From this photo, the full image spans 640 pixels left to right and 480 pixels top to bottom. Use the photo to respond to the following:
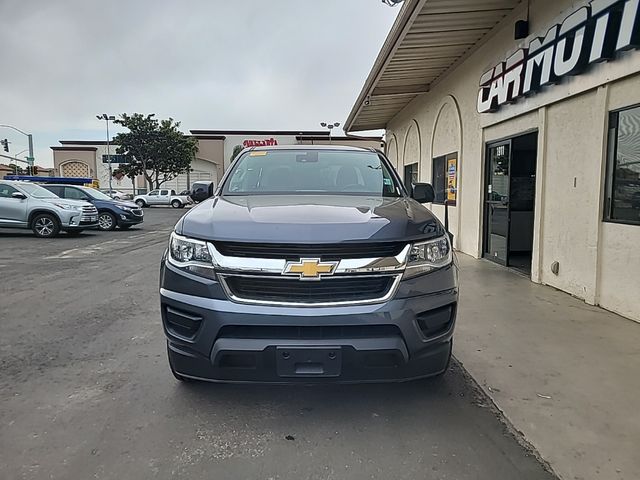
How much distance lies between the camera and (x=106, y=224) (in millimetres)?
16641

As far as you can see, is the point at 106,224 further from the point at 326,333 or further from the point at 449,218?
the point at 326,333

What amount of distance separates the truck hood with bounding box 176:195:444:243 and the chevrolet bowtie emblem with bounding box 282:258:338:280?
116mm

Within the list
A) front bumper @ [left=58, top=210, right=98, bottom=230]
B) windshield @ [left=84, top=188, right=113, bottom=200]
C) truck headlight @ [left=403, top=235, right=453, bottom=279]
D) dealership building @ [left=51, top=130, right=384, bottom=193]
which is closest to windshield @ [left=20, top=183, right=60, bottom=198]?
front bumper @ [left=58, top=210, right=98, bottom=230]

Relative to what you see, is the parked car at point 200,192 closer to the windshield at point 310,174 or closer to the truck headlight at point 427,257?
the windshield at point 310,174

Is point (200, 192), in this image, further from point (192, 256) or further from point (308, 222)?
point (308, 222)

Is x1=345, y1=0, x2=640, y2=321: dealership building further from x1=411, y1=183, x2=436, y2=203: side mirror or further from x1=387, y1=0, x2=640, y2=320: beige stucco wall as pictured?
x1=411, y1=183, x2=436, y2=203: side mirror

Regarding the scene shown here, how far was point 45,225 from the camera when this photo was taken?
1404 centimetres

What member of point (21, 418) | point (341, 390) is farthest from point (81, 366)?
point (341, 390)

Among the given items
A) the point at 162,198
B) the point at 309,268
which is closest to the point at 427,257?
the point at 309,268

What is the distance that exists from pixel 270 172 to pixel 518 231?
612 centimetres

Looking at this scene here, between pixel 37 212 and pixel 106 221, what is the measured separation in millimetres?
2832

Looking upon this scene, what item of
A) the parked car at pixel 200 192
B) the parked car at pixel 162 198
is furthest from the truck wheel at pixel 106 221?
the parked car at pixel 162 198

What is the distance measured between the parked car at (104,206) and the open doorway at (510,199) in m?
12.2

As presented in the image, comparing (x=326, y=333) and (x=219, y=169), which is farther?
(x=219, y=169)
